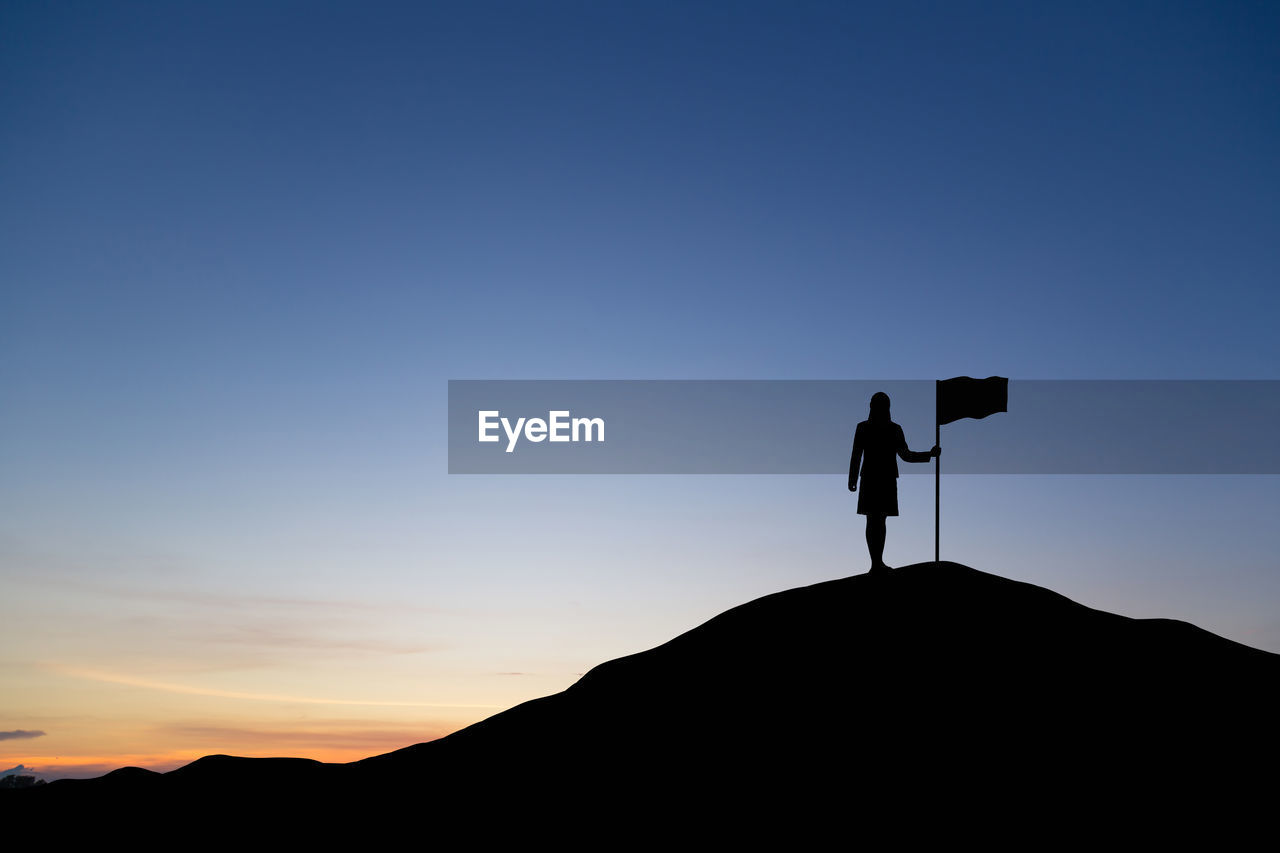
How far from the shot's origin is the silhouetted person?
18.3 meters

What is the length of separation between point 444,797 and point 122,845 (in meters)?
6.79

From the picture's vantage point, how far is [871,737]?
54.6ft

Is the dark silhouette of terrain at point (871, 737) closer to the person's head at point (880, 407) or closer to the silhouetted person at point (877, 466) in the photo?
the silhouetted person at point (877, 466)

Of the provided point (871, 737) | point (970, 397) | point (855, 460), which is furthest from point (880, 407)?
point (871, 737)

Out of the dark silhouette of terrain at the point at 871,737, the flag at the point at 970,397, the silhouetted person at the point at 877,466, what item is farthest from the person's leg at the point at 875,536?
the flag at the point at 970,397

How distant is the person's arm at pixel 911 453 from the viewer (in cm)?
1864

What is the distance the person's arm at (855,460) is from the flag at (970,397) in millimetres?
1826

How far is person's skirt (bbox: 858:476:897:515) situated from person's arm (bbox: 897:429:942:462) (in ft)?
1.89

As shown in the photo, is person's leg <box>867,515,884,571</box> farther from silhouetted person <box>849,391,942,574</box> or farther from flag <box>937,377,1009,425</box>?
flag <box>937,377,1009,425</box>

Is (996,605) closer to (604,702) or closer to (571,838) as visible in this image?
(604,702)

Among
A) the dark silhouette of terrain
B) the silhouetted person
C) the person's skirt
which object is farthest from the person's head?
the dark silhouette of terrain

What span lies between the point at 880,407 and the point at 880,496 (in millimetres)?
1559

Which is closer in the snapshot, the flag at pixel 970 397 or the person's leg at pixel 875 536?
the person's leg at pixel 875 536

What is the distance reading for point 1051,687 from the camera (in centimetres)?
1770
